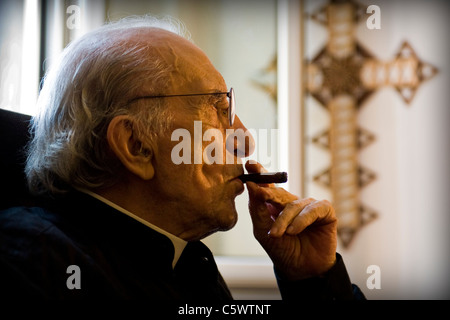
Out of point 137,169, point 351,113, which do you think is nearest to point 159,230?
point 137,169

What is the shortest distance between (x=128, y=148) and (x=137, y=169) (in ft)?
→ 0.19

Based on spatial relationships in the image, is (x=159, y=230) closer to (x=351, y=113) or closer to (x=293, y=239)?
(x=293, y=239)

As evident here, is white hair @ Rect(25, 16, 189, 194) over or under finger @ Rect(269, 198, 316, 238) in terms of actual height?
over

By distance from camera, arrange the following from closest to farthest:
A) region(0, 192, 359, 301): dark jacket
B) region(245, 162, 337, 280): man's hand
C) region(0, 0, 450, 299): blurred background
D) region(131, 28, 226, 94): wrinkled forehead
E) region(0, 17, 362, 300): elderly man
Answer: region(0, 192, 359, 301): dark jacket, region(0, 17, 362, 300): elderly man, region(131, 28, 226, 94): wrinkled forehead, region(245, 162, 337, 280): man's hand, region(0, 0, 450, 299): blurred background

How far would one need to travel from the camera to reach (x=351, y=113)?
1.93m

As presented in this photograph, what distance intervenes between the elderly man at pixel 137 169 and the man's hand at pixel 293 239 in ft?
0.06

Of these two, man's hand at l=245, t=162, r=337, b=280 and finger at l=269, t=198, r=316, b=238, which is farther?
A: man's hand at l=245, t=162, r=337, b=280

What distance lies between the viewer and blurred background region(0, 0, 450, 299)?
1.91 metres

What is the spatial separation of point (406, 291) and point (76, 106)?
5.44 feet

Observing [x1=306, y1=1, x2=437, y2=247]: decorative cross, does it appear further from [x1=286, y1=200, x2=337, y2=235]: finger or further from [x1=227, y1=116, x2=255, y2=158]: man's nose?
[x1=227, y1=116, x2=255, y2=158]: man's nose

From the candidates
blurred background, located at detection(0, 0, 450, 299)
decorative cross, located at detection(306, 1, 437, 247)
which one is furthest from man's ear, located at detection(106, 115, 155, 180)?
decorative cross, located at detection(306, 1, 437, 247)

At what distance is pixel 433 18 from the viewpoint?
A: 2.00 metres
